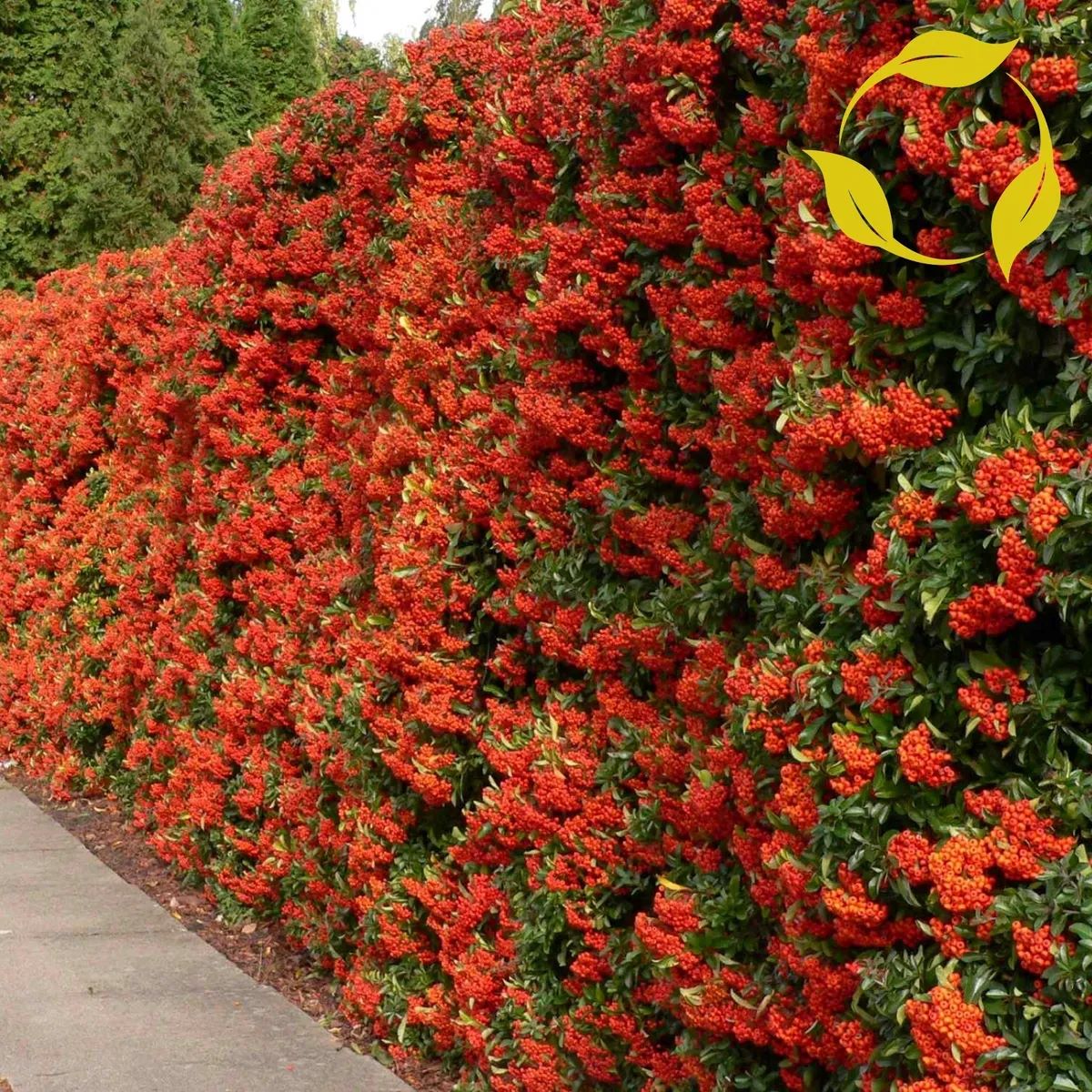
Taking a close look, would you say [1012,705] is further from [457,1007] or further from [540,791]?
[457,1007]

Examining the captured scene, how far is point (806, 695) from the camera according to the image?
8.79 feet

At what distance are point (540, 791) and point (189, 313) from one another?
434 centimetres

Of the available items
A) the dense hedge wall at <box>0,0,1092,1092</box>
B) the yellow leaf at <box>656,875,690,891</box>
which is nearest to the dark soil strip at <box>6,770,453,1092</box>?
the dense hedge wall at <box>0,0,1092,1092</box>

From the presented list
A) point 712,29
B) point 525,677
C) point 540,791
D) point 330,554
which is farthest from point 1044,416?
point 330,554

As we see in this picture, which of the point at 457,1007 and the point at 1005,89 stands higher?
the point at 1005,89

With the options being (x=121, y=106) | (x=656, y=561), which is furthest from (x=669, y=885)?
(x=121, y=106)

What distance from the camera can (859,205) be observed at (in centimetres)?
267

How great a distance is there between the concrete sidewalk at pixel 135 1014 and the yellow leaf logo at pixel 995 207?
A: 10.4 feet

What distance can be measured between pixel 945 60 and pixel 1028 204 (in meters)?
0.31

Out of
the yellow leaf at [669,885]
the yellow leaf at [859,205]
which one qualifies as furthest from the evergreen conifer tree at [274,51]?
the yellow leaf at [859,205]

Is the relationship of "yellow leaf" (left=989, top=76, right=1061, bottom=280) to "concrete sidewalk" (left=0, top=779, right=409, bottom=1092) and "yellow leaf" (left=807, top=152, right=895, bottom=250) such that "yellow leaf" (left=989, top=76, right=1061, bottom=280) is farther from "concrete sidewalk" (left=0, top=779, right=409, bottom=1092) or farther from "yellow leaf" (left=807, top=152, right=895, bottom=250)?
"concrete sidewalk" (left=0, top=779, right=409, bottom=1092)

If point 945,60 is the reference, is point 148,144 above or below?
above

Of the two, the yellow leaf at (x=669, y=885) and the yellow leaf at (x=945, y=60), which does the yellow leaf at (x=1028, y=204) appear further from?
the yellow leaf at (x=669, y=885)

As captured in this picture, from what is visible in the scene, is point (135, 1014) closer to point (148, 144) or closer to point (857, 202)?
point (857, 202)
